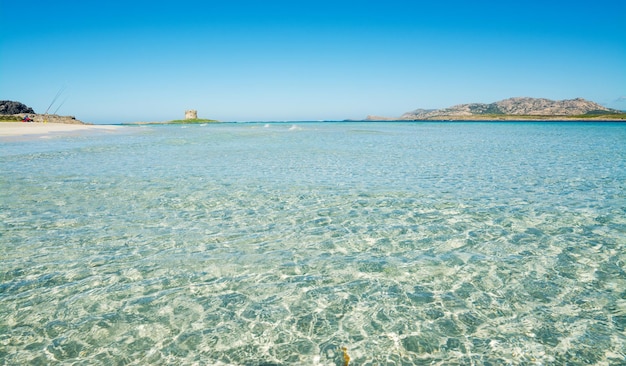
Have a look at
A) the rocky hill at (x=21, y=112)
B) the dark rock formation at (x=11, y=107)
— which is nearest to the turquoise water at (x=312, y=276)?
the rocky hill at (x=21, y=112)

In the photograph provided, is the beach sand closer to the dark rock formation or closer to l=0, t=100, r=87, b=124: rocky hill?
l=0, t=100, r=87, b=124: rocky hill

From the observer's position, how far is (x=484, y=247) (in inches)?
314

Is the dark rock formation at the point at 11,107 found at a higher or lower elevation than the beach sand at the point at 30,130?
higher

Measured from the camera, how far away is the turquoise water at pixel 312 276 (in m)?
4.71

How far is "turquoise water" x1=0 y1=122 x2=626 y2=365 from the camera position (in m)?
4.71

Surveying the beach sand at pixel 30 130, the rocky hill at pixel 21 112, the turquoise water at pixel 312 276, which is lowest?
the turquoise water at pixel 312 276

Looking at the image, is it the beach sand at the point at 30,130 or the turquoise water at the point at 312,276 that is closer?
the turquoise water at the point at 312,276

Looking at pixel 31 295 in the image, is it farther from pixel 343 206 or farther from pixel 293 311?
pixel 343 206

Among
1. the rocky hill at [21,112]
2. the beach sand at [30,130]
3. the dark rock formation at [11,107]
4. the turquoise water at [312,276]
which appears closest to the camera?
the turquoise water at [312,276]

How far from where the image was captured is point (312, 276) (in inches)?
263

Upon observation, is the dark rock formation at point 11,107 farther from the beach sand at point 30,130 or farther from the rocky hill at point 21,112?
the beach sand at point 30,130

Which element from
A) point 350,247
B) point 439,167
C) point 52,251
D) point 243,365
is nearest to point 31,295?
point 52,251

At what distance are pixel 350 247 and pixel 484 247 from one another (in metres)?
3.15

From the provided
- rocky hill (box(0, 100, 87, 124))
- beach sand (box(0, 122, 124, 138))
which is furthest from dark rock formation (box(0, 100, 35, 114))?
beach sand (box(0, 122, 124, 138))
